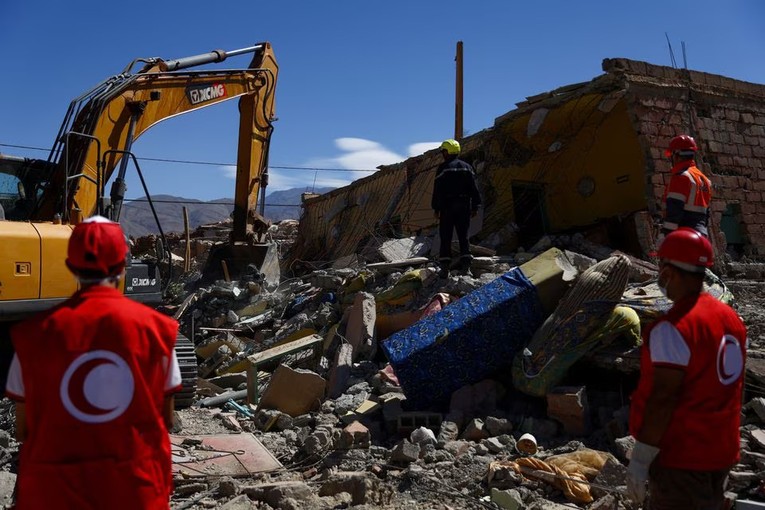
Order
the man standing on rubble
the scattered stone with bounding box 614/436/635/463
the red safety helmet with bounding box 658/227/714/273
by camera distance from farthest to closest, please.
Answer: the man standing on rubble, the scattered stone with bounding box 614/436/635/463, the red safety helmet with bounding box 658/227/714/273

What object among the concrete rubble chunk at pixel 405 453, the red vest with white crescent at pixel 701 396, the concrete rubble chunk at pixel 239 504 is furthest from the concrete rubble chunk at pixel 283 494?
the red vest with white crescent at pixel 701 396

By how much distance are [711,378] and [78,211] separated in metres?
5.72

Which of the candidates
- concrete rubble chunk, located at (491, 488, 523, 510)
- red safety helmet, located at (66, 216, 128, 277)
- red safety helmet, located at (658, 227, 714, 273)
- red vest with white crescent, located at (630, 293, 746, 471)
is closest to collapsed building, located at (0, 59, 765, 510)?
concrete rubble chunk, located at (491, 488, 523, 510)

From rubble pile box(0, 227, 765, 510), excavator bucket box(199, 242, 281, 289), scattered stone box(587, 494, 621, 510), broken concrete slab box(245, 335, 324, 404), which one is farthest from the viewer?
excavator bucket box(199, 242, 281, 289)

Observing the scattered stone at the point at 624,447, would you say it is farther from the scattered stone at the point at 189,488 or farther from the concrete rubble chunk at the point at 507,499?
the scattered stone at the point at 189,488

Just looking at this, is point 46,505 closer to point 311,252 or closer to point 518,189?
point 518,189

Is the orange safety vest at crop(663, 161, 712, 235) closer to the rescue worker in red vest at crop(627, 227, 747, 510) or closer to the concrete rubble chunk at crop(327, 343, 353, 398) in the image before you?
the rescue worker in red vest at crop(627, 227, 747, 510)

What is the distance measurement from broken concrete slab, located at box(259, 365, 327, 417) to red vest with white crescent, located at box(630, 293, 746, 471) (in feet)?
15.4

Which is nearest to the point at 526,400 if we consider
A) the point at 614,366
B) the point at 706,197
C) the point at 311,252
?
the point at 614,366

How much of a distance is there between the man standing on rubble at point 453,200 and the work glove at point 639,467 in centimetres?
582

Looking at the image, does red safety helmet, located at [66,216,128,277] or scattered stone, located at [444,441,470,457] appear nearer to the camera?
red safety helmet, located at [66,216,128,277]

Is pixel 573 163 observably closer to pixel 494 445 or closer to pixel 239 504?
pixel 494 445

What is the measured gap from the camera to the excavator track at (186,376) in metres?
6.53

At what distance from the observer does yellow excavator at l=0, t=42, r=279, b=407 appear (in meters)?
5.55
